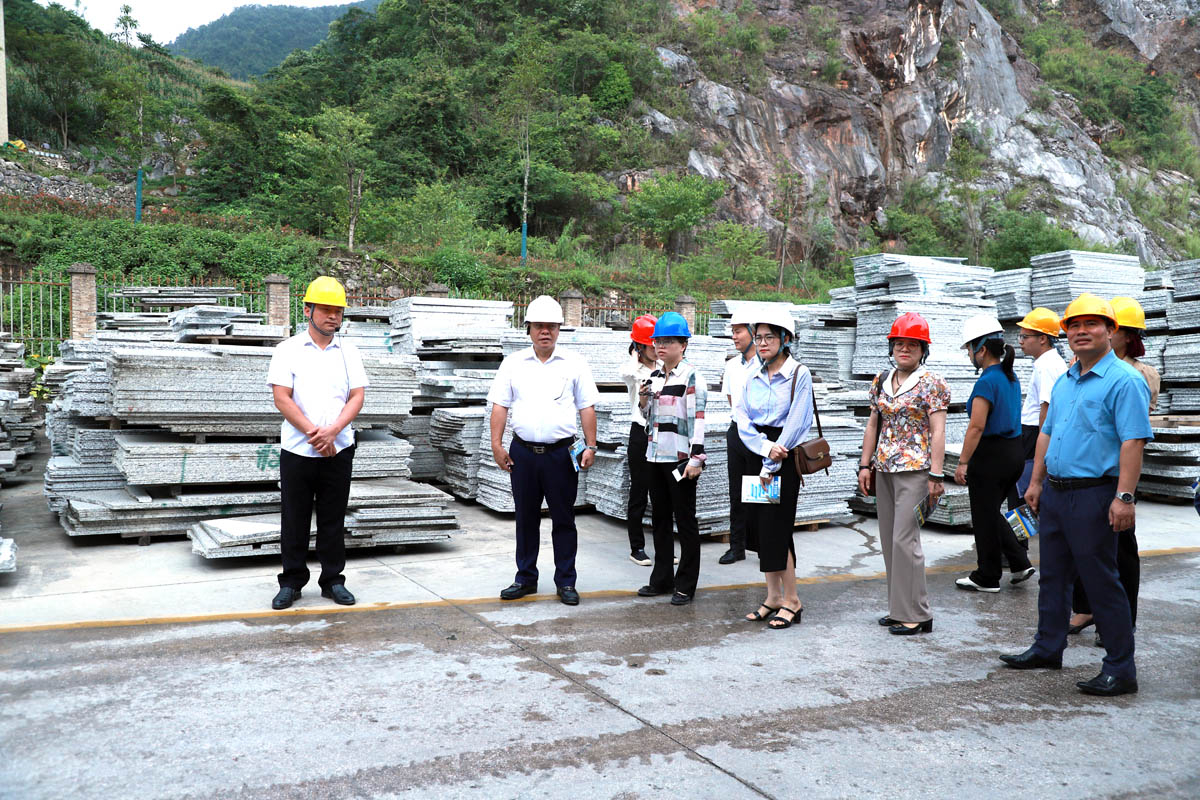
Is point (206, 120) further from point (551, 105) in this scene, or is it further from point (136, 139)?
point (551, 105)

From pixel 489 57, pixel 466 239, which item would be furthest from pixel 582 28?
pixel 466 239

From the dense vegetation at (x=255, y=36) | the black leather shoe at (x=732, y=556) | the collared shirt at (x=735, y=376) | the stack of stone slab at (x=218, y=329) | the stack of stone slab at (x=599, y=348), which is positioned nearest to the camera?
the black leather shoe at (x=732, y=556)

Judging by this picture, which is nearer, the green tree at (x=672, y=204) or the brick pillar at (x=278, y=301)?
the brick pillar at (x=278, y=301)

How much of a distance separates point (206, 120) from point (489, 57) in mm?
16210

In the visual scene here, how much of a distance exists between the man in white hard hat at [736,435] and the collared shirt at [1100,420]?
2.25 metres

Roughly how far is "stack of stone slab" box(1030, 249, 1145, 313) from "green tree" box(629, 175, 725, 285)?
20.2 meters

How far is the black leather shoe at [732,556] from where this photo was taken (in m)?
7.23

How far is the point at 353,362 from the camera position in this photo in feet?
18.8

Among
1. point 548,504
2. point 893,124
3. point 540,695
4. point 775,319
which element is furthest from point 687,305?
point 893,124

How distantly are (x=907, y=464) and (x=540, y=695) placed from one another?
272 cm

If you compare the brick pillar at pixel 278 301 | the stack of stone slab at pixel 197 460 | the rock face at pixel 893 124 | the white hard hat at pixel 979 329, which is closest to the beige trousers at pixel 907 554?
the white hard hat at pixel 979 329

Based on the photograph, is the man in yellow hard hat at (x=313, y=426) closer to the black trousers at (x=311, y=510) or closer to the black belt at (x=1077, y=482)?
the black trousers at (x=311, y=510)

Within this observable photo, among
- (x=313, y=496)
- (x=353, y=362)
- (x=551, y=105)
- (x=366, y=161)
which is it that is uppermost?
(x=551, y=105)

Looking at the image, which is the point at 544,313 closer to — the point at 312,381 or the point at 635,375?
the point at 312,381
